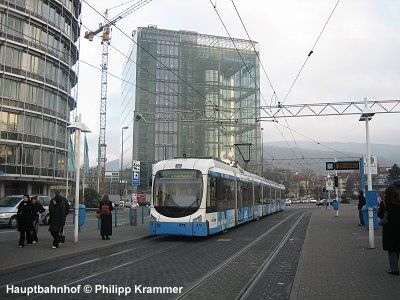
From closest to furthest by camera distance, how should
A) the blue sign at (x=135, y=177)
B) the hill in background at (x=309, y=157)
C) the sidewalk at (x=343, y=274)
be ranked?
the sidewalk at (x=343, y=274) < the blue sign at (x=135, y=177) < the hill in background at (x=309, y=157)

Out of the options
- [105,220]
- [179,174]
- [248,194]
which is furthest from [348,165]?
[105,220]

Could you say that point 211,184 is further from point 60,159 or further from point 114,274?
point 60,159

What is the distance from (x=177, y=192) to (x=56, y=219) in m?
4.83

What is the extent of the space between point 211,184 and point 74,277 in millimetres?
8844

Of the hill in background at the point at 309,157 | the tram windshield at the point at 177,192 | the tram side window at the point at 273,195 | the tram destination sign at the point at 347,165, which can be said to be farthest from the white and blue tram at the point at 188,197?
the tram side window at the point at 273,195

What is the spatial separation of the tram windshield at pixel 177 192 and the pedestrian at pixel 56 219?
4.00 m

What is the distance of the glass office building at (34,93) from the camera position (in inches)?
1813

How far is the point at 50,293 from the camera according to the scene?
7.91m

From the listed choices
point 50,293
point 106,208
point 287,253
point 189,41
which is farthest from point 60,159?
point 50,293

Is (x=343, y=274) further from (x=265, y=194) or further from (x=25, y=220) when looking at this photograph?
(x=265, y=194)

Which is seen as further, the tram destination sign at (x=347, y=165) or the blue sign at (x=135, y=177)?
the tram destination sign at (x=347, y=165)

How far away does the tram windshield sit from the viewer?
55.2 ft

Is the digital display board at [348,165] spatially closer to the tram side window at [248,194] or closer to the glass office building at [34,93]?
the tram side window at [248,194]

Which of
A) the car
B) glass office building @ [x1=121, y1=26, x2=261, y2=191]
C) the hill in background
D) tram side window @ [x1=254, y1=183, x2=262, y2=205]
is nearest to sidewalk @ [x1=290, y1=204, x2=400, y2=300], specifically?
tram side window @ [x1=254, y1=183, x2=262, y2=205]
